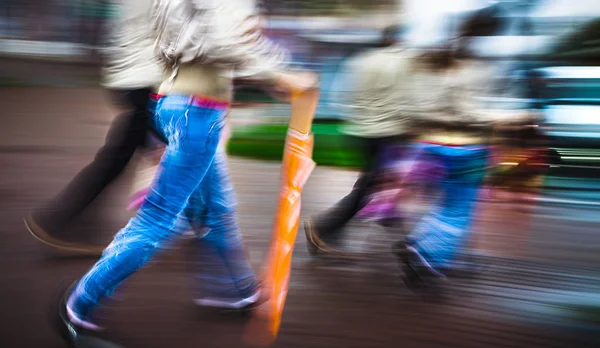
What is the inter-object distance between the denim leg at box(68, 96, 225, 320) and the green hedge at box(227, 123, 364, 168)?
187 inches

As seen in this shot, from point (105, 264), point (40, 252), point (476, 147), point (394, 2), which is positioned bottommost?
point (40, 252)

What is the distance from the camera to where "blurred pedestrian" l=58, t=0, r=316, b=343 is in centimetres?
282

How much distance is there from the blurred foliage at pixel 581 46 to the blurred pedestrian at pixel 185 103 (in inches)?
216

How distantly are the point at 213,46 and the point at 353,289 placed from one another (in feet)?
6.01

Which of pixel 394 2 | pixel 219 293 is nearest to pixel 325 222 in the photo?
pixel 219 293

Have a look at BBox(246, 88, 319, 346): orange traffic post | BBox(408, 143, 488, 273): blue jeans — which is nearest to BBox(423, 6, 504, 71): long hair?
BBox(408, 143, 488, 273): blue jeans

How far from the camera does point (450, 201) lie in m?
4.07

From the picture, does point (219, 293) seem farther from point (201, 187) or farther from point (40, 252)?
point (40, 252)

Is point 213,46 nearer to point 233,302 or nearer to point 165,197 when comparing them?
point 165,197

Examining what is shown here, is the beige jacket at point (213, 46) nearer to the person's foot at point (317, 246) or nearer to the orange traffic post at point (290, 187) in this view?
the orange traffic post at point (290, 187)

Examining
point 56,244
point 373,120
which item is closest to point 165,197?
point 56,244

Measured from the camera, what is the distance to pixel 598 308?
4.07 meters

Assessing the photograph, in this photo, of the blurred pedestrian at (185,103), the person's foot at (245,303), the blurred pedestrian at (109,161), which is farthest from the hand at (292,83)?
the blurred pedestrian at (109,161)

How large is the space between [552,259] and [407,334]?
5.76 ft
